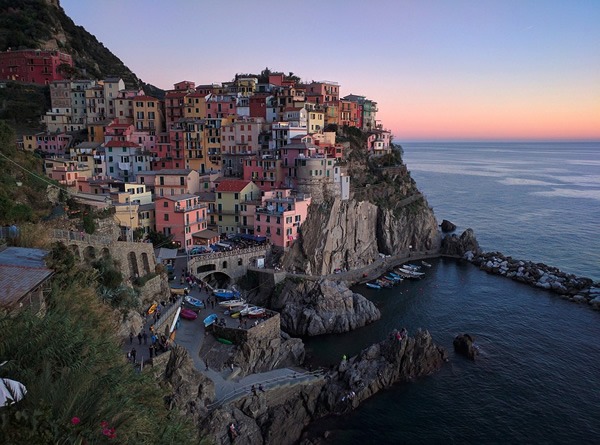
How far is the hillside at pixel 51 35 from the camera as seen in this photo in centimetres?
7375

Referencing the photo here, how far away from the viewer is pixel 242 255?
43.1m

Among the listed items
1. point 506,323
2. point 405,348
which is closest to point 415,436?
point 405,348

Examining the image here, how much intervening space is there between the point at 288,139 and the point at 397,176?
18.6m

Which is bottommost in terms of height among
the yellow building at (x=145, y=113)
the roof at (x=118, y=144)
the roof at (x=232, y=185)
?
the roof at (x=232, y=185)

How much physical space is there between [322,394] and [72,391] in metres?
22.0

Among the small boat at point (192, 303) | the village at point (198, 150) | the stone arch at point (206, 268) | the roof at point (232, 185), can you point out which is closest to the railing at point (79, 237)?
the village at point (198, 150)

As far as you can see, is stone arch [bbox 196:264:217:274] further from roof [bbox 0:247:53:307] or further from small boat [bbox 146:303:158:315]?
roof [bbox 0:247:53:307]

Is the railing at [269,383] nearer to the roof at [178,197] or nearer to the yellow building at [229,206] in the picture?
the roof at [178,197]

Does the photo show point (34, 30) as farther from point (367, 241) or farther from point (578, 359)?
point (578, 359)

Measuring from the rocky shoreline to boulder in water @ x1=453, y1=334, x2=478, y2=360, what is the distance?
16888mm

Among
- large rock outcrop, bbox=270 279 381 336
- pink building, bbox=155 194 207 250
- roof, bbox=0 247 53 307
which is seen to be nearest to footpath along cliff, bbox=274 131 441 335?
large rock outcrop, bbox=270 279 381 336

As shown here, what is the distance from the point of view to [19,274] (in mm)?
14039

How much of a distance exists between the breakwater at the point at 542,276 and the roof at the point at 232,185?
98.6ft

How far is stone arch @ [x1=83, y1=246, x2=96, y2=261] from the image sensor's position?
2806cm
